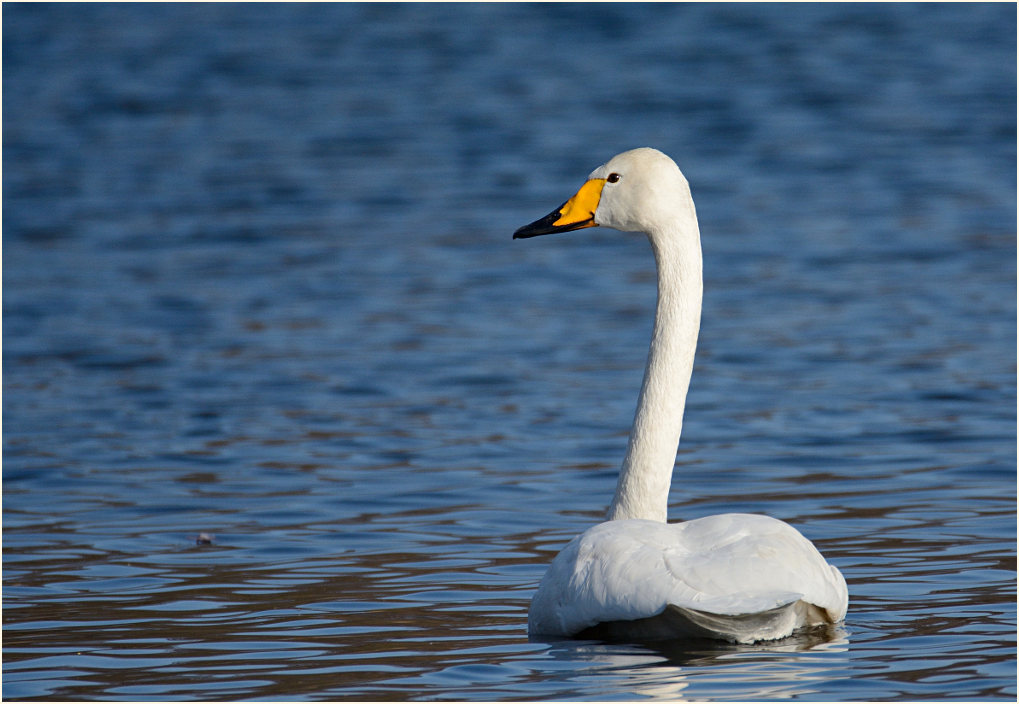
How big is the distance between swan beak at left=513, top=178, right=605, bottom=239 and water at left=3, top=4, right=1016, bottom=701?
1.43 m

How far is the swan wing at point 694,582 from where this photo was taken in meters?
5.36

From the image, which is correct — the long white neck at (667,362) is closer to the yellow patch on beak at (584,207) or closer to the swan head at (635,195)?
the swan head at (635,195)

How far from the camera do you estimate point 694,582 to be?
5.36 m

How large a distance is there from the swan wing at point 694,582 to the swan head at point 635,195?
153 centimetres

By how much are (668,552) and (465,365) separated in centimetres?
647

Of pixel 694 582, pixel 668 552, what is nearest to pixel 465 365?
pixel 668 552

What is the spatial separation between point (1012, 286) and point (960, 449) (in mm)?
4968

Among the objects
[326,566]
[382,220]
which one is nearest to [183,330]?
[382,220]

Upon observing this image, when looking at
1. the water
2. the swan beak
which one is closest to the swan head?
the swan beak

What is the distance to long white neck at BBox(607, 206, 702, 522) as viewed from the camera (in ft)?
22.0

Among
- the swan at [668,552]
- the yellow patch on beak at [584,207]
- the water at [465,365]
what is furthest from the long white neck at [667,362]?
the water at [465,365]

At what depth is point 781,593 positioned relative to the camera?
17.7ft

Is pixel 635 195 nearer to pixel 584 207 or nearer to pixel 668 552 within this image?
pixel 584 207

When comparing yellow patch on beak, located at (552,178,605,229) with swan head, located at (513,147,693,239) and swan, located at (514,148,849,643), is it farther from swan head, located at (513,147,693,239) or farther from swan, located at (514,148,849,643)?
swan, located at (514,148,849,643)
